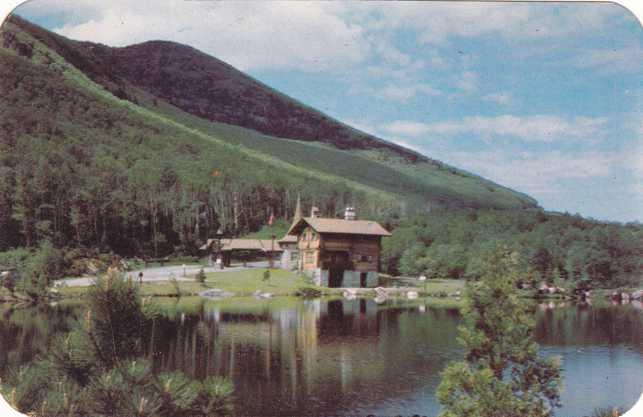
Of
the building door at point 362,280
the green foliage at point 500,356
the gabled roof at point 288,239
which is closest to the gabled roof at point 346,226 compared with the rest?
the gabled roof at point 288,239

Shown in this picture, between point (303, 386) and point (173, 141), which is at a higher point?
point (173, 141)

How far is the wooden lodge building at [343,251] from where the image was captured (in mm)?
8836

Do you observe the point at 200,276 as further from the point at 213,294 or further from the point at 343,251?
the point at 343,251

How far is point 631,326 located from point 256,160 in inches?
236

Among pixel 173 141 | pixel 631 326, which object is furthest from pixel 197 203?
pixel 631 326

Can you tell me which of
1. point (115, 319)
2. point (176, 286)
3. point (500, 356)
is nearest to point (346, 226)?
point (176, 286)

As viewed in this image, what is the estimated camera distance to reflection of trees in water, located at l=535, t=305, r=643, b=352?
7.77 metres

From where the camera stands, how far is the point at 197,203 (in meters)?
8.03

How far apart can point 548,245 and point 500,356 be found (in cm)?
351

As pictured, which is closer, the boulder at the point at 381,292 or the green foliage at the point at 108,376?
the green foliage at the point at 108,376

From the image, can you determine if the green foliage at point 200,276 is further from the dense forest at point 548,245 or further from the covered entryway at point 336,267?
the dense forest at point 548,245

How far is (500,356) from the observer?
519 cm

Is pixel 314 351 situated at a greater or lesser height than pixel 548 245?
lesser

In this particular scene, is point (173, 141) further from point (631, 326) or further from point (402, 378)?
point (631, 326)
